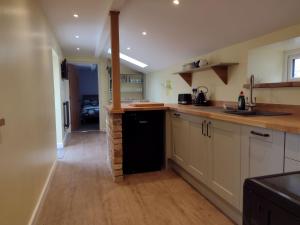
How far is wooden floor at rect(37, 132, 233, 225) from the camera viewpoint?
2.13m

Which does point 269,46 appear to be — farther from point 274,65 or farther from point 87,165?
point 87,165

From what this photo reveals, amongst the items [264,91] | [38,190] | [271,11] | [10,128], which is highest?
[271,11]

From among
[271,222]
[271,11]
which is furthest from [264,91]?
[271,222]

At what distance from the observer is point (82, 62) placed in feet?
22.7

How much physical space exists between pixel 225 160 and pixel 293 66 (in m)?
1.16

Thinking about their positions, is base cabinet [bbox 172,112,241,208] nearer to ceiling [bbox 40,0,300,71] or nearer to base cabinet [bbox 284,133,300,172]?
base cabinet [bbox 284,133,300,172]

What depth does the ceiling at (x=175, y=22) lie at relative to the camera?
2.24m

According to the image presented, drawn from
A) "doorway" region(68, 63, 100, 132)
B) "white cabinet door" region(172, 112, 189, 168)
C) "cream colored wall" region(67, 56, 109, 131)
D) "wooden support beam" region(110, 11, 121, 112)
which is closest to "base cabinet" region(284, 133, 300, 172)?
"white cabinet door" region(172, 112, 189, 168)

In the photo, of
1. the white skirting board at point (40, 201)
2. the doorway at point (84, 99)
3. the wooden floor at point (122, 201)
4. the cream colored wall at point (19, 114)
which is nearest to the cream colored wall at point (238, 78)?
the wooden floor at point (122, 201)

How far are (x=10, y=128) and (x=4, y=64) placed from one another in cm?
43

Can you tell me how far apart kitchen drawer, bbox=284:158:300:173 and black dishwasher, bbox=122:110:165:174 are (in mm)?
2012

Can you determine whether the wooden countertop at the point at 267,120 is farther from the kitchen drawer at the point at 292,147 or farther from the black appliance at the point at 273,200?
the black appliance at the point at 273,200

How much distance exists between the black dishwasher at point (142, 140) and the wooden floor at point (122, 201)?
158mm

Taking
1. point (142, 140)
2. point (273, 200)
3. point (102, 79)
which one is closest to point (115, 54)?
point (142, 140)
